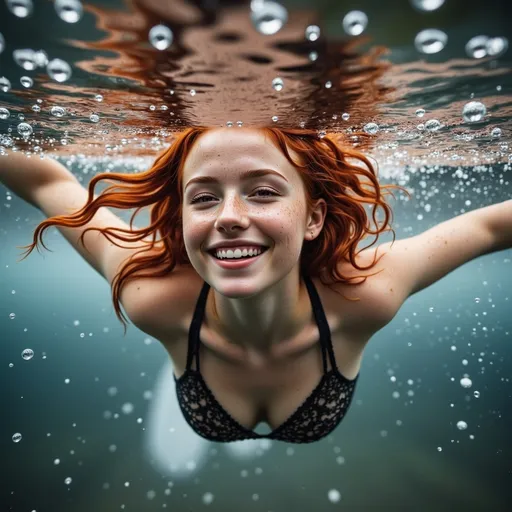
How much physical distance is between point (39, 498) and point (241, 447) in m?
4.49

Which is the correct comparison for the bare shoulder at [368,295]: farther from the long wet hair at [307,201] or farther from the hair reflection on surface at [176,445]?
the hair reflection on surface at [176,445]

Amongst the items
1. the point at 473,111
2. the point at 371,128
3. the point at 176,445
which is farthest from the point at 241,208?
the point at 176,445

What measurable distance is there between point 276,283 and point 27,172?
6.80 ft

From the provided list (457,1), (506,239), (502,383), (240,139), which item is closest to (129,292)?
(240,139)

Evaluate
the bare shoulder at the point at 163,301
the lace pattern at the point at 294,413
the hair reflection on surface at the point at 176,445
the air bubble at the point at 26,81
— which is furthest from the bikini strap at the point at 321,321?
the hair reflection on surface at the point at 176,445

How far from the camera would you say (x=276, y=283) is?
2.20 meters

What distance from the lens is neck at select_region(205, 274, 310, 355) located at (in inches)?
88.6

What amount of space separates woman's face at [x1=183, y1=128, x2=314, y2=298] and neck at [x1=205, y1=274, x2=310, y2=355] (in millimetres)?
376

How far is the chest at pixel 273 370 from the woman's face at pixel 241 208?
0.86 m

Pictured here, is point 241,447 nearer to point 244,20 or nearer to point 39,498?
point 39,498

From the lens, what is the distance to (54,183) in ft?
8.83

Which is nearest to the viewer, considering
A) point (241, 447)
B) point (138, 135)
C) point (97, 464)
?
point (138, 135)

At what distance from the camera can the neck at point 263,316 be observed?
2250 mm

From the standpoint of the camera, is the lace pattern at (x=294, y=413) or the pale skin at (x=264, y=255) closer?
the pale skin at (x=264, y=255)
